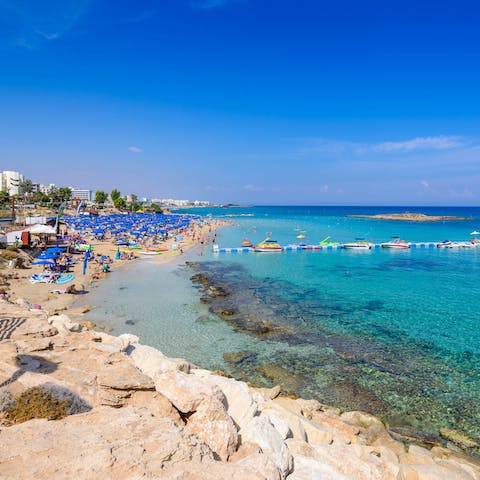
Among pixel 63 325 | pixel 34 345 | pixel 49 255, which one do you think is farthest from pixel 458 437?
pixel 49 255

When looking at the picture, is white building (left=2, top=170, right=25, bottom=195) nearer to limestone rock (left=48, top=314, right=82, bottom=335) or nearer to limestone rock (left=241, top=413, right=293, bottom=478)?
limestone rock (left=48, top=314, right=82, bottom=335)

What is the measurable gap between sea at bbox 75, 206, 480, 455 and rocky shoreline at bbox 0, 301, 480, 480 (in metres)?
2.05

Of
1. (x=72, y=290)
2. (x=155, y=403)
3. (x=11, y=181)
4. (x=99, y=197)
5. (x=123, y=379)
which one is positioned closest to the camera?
(x=155, y=403)

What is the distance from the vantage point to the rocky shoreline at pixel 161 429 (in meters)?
5.03

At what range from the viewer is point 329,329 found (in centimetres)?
1884

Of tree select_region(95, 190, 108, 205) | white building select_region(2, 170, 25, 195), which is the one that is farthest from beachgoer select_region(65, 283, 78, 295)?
white building select_region(2, 170, 25, 195)

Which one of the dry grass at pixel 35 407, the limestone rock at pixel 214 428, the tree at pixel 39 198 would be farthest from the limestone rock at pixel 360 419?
the tree at pixel 39 198

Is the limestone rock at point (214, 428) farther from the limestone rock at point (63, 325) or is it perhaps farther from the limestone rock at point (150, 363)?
the limestone rock at point (63, 325)

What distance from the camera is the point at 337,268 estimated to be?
3816 centimetres

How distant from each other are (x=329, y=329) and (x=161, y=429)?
1460 centimetres

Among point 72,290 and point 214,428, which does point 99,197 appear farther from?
point 214,428

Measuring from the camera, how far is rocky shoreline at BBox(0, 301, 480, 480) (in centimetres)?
503

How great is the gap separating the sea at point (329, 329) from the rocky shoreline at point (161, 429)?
2.05 m

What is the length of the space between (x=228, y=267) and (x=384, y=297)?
54.8 ft
